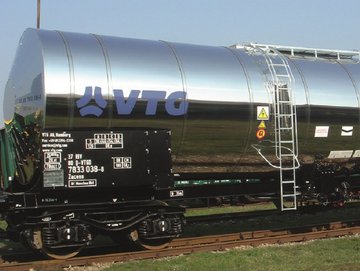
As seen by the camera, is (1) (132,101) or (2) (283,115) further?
(2) (283,115)

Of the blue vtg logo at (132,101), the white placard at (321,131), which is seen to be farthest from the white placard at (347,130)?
the blue vtg logo at (132,101)

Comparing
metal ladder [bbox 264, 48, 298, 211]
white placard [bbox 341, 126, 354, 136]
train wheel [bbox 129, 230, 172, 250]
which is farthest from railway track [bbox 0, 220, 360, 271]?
white placard [bbox 341, 126, 354, 136]

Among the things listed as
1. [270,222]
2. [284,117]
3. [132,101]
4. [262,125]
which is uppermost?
[132,101]

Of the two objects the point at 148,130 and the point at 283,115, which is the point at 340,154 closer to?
the point at 283,115

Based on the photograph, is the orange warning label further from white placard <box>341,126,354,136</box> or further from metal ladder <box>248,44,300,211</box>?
white placard <box>341,126,354,136</box>

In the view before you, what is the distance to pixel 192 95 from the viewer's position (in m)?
9.29

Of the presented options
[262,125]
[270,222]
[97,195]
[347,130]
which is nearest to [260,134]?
[262,125]

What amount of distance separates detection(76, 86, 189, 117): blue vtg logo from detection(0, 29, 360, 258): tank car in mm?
18

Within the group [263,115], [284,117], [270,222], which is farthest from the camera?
[270,222]

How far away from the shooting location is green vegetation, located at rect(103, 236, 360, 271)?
8.33m

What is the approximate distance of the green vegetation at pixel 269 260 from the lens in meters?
8.33

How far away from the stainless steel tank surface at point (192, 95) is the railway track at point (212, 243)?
1414 mm

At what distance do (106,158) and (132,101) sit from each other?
3.38ft

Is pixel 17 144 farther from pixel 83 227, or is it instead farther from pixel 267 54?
pixel 267 54
